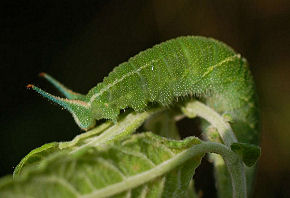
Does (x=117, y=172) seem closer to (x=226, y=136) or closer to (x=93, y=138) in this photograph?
(x=93, y=138)

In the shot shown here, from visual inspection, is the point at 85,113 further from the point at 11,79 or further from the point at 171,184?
the point at 11,79

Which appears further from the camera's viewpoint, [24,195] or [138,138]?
[138,138]

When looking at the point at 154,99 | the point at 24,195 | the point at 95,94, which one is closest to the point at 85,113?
the point at 95,94

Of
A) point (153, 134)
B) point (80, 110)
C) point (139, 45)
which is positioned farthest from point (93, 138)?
point (139, 45)

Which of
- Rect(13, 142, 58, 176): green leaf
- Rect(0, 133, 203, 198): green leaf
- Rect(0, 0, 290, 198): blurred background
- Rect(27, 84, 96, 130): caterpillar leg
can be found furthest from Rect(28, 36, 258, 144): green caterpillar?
Rect(0, 0, 290, 198): blurred background

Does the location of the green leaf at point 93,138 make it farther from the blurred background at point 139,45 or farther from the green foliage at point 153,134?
the blurred background at point 139,45

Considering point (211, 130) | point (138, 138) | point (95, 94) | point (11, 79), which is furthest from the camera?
point (11, 79)
